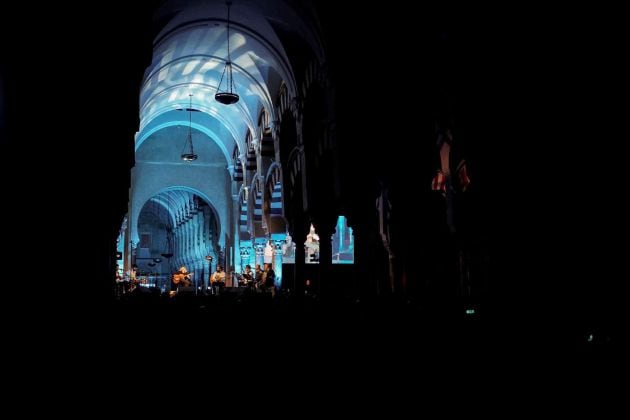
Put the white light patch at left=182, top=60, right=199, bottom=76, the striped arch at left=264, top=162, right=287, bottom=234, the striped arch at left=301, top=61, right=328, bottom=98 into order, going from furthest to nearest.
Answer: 1. the striped arch at left=264, top=162, right=287, bottom=234
2. the white light patch at left=182, top=60, right=199, bottom=76
3. the striped arch at left=301, top=61, right=328, bottom=98

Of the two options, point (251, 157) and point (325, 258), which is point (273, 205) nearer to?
point (251, 157)

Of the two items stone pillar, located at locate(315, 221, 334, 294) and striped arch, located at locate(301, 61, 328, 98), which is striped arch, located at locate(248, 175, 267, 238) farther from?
stone pillar, located at locate(315, 221, 334, 294)

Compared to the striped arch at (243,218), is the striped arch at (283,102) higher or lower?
higher

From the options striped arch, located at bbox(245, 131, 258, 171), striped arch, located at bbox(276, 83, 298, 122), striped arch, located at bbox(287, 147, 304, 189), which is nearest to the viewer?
striped arch, located at bbox(287, 147, 304, 189)

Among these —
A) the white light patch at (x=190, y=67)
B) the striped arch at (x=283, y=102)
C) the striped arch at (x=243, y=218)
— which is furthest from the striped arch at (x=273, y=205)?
the striped arch at (x=243, y=218)

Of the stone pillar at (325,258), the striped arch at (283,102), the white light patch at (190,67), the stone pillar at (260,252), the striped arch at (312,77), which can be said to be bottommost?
the stone pillar at (325,258)

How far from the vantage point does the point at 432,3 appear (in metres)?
9.56

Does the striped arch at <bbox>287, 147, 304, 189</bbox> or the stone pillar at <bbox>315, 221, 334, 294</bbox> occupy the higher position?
the striped arch at <bbox>287, 147, 304, 189</bbox>

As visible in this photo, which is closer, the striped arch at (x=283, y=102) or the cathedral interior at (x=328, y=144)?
the cathedral interior at (x=328, y=144)

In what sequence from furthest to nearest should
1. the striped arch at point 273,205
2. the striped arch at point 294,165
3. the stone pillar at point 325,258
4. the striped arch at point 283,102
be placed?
the striped arch at point 273,205 < the striped arch at point 283,102 < the striped arch at point 294,165 < the stone pillar at point 325,258

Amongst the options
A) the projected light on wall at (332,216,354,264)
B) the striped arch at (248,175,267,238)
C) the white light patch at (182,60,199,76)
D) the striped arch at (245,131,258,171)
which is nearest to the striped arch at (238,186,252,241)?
the striped arch at (248,175,267,238)

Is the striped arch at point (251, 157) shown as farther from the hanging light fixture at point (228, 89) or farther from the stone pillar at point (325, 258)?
the stone pillar at point (325, 258)

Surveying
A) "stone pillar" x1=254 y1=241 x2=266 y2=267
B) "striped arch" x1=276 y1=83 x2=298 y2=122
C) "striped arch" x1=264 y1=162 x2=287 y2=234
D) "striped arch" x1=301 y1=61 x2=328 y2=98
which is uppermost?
"striped arch" x1=276 y1=83 x2=298 y2=122

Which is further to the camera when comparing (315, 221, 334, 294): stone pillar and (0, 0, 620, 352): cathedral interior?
(315, 221, 334, 294): stone pillar
